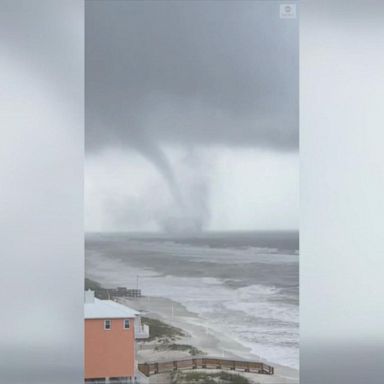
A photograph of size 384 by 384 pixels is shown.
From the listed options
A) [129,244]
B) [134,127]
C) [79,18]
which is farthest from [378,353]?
[79,18]

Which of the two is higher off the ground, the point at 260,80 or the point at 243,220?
the point at 260,80

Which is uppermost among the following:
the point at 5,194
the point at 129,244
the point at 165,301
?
the point at 5,194

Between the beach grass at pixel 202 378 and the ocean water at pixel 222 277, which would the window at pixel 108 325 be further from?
the beach grass at pixel 202 378

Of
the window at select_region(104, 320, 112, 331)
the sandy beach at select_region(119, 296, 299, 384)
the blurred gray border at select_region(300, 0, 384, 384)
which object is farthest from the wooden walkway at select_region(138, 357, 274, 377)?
the blurred gray border at select_region(300, 0, 384, 384)

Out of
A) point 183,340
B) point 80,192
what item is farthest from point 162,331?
point 80,192

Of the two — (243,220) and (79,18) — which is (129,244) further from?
(79,18)
